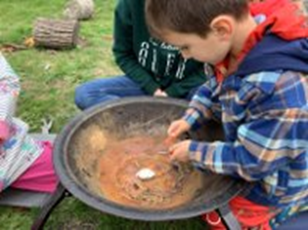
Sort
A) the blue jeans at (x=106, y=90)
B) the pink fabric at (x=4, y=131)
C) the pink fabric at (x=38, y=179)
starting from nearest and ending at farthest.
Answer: the pink fabric at (x=4, y=131) → the pink fabric at (x=38, y=179) → the blue jeans at (x=106, y=90)

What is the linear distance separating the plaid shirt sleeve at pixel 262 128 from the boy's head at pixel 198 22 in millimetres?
124

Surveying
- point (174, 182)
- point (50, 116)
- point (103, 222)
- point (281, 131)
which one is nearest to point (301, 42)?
point (281, 131)

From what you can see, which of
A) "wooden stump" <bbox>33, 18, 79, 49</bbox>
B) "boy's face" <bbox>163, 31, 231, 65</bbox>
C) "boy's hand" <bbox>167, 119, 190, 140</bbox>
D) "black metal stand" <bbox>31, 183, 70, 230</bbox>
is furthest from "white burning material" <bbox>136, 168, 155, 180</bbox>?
"wooden stump" <bbox>33, 18, 79, 49</bbox>

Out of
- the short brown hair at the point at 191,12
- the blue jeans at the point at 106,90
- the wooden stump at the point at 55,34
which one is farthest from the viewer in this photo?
the wooden stump at the point at 55,34

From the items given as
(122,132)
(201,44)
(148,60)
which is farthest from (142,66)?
(201,44)

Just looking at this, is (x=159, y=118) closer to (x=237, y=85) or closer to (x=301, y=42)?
(x=237, y=85)

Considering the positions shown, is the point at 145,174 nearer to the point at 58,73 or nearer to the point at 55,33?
the point at 58,73

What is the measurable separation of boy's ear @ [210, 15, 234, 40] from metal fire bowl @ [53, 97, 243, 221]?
0.41 metres

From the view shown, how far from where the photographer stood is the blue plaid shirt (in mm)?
1359

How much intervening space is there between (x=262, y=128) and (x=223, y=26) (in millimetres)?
269

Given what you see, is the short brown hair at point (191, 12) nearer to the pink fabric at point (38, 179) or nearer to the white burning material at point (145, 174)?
the white burning material at point (145, 174)

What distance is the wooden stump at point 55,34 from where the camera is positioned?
313 centimetres

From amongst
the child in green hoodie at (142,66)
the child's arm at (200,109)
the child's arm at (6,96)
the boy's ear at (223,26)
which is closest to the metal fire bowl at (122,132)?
the child's arm at (200,109)

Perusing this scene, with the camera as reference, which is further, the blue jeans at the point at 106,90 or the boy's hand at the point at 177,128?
the blue jeans at the point at 106,90
